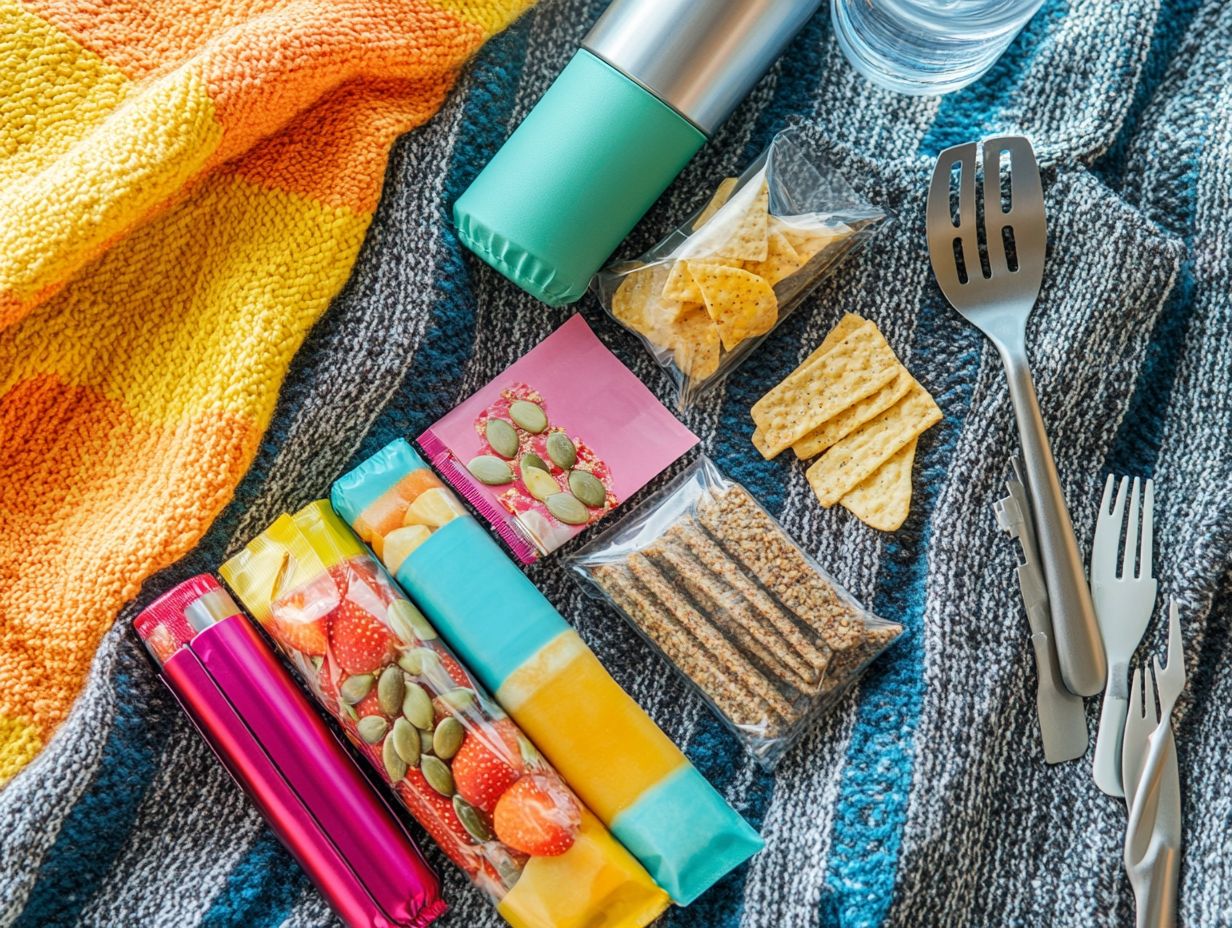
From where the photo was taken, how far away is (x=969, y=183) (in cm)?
80

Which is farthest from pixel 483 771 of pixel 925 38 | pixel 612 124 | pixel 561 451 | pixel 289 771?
pixel 925 38

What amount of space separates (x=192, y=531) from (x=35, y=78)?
0.35 metres

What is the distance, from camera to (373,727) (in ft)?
2.37

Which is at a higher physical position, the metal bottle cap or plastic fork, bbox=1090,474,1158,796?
the metal bottle cap

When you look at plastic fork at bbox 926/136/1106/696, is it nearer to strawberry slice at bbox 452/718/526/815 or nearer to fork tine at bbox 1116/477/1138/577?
fork tine at bbox 1116/477/1138/577

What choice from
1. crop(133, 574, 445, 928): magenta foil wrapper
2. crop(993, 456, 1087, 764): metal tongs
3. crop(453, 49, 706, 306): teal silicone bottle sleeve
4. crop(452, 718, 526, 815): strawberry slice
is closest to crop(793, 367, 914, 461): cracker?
crop(993, 456, 1087, 764): metal tongs

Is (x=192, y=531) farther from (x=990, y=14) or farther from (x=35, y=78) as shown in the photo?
(x=990, y=14)

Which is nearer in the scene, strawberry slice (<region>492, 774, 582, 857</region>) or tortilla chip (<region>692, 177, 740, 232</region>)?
strawberry slice (<region>492, 774, 582, 857</region>)

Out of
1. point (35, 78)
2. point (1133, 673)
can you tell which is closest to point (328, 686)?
point (35, 78)

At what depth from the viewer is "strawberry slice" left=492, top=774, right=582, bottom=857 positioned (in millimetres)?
702

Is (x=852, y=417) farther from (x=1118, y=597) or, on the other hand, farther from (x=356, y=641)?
(x=356, y=641)

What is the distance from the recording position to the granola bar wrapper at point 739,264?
0.78 m

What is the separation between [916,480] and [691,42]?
0.37m

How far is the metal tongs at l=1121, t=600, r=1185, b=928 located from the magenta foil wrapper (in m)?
0.51
